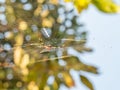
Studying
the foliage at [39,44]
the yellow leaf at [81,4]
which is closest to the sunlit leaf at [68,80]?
the foliage at [39,44]

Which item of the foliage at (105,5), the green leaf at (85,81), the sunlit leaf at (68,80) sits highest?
the foliage at (105,5)

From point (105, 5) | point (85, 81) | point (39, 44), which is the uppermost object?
point (105, 5)

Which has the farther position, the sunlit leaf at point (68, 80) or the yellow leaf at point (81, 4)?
the sunlit leaf at point (68, 80)

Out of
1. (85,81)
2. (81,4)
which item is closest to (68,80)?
(85,81)

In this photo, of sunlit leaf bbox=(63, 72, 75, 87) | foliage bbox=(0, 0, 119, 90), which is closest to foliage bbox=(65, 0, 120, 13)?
foliage bbox=(0, 0, 119, 90)

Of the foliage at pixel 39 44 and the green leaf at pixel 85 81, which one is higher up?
the foliage at pixel 39 44

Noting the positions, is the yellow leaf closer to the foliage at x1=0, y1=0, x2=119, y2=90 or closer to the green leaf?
the foliage at x1=0, y1=0, x2=119, y2=90

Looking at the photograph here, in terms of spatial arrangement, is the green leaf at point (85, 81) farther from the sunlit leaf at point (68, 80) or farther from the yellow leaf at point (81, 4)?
the yellow leaf at point (81, 4)

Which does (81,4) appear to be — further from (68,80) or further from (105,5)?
(68,80)

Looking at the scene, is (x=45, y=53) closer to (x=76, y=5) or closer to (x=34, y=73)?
(x=34, y=73)

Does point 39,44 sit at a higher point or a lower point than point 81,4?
lower
